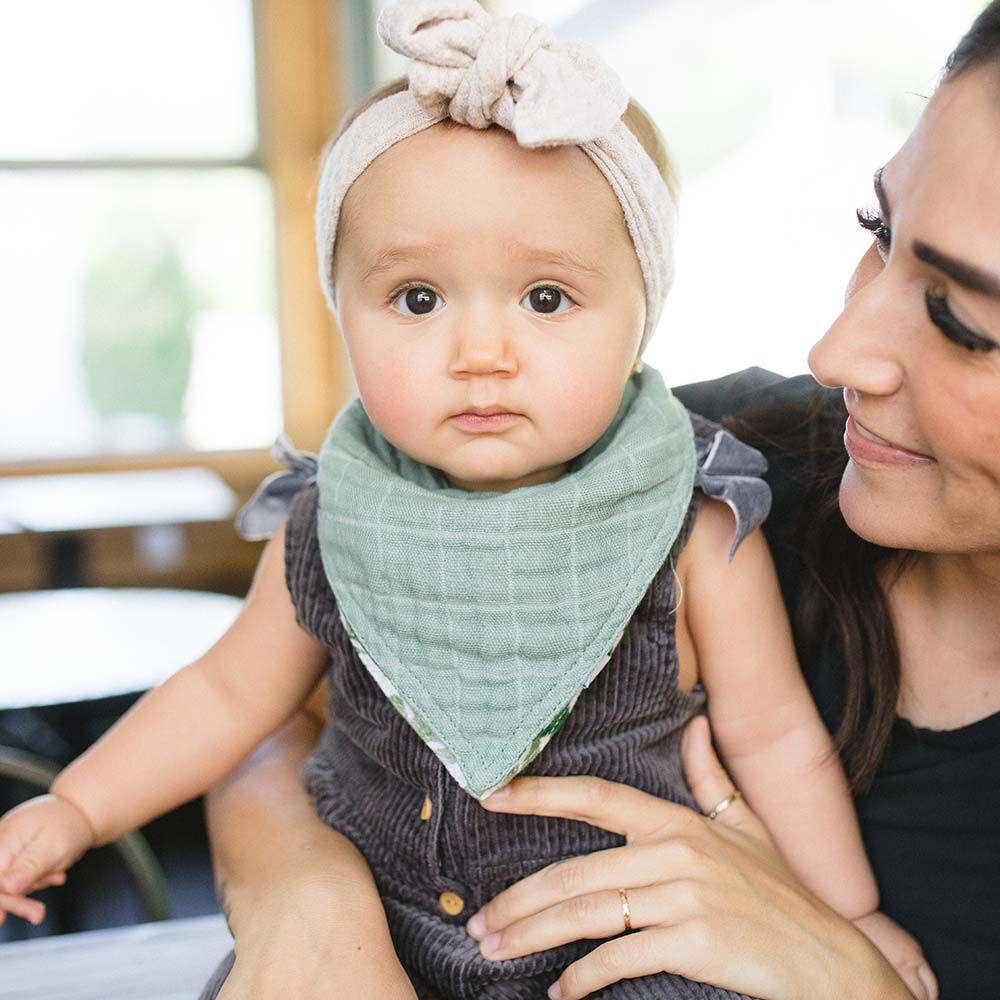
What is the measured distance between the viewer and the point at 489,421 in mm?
1130

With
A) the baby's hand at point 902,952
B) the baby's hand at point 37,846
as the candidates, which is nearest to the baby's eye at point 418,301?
the baby's hand at point 37,846

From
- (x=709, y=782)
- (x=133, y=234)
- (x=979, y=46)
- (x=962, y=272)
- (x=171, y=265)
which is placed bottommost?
(x=171, y=265)

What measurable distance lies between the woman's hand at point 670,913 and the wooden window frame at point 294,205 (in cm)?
353

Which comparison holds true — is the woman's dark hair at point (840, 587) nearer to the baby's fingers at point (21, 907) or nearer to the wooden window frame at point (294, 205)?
the baby's fingers at point (21, 907)

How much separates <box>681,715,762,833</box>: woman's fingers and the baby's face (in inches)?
14.7

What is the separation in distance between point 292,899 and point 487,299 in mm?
642

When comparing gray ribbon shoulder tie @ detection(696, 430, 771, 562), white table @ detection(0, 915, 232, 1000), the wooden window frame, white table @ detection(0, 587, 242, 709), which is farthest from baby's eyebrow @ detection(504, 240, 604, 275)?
the wooden window frame

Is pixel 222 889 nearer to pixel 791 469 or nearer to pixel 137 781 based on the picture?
pixel 137 781

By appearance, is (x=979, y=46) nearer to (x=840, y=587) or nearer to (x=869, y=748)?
(x=840, y=587)

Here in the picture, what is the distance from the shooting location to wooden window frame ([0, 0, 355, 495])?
4410 millimetres

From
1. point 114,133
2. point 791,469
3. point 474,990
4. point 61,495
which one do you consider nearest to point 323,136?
point 114,133

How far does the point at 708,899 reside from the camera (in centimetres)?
111

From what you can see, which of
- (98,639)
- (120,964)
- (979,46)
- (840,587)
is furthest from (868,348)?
(98,639)

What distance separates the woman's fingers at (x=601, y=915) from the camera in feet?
3.62
